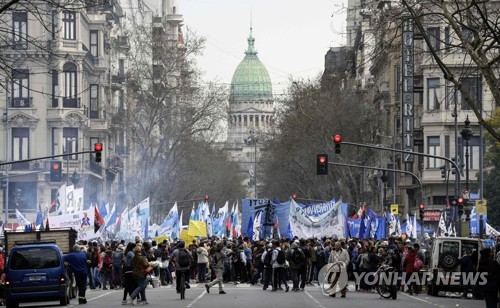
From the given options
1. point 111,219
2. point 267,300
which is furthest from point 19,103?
point 267,300

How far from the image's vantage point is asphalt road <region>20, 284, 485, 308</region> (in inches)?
1400

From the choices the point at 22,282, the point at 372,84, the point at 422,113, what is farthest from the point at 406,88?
the point at 22,282

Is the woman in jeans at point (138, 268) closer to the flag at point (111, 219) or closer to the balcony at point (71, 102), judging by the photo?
the flag at point (111, 219)

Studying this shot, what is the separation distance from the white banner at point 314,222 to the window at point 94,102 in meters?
44.6

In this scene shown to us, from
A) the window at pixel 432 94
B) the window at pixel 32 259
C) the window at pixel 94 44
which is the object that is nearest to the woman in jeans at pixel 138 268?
the window at pixel 32 259

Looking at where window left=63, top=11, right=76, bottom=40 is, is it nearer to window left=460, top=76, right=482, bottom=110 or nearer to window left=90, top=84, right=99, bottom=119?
window left=90, top=84, right=99, bottom=119

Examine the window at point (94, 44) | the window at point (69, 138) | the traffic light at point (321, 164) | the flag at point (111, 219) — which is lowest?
the flag at point (111, 219)

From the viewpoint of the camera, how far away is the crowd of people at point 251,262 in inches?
1433

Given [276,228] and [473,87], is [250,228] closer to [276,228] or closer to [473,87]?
[276,228]

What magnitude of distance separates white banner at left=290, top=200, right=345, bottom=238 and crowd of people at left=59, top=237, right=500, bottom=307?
10.6ft

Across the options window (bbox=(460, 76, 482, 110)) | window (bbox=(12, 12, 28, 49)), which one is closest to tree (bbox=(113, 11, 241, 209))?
window (bbox=(12, 12, 28, 49))

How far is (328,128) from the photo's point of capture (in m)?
94.4

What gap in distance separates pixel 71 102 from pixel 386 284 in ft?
189

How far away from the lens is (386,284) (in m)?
39.9
